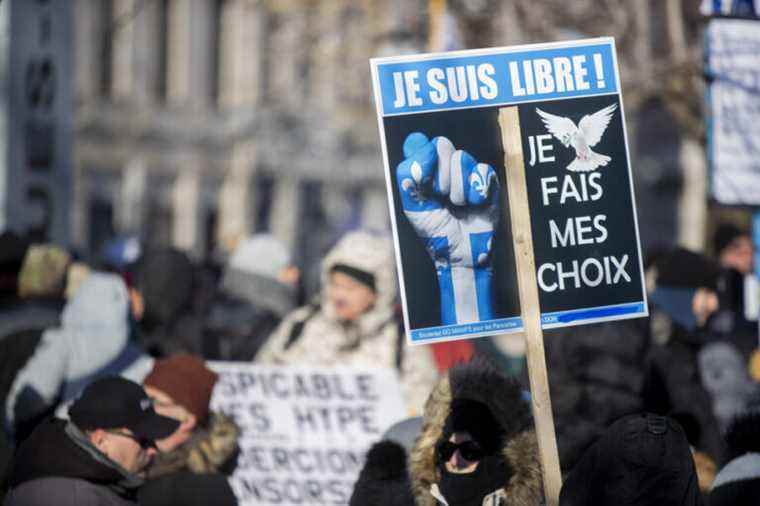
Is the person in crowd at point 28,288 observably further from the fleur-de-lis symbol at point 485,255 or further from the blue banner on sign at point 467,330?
the fleur-de-lis symbol at point 485,255

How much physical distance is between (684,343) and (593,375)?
1209mm

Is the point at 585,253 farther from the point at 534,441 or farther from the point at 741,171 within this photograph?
the point at 741,171

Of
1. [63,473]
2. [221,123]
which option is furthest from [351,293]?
[221,123]

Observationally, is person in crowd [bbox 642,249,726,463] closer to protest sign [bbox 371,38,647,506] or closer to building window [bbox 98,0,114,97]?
protest sign [bbox 371,38,647,506]

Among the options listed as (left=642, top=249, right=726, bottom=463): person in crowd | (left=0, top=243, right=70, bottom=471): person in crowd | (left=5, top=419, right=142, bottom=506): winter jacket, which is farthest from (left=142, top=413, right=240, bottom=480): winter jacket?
(left=642, top=249, right=726, bottom=463): person in crowd

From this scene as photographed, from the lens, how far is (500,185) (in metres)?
5.46

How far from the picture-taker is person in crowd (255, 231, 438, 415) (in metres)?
7.59

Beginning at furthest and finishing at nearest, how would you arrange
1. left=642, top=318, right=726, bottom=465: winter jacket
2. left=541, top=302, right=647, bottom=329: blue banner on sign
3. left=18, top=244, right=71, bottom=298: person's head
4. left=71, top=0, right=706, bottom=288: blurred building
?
left=71, top=0, right=706, bottom=288: blurred building
left=18, top=244, right=71, bottom=298: person's head
left=642, top=318, right=726, bottom=465: winter jacket
left=541, top=302, right=647, bottom=329: blue banner on sign

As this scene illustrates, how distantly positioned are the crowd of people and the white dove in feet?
2.33

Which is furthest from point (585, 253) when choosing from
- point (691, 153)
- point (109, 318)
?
point (691, 153)

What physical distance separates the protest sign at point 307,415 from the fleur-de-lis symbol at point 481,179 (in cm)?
191

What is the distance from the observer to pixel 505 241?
5.48 metres

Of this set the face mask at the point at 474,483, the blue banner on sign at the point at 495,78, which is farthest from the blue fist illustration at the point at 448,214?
the face mask at the point at 474,483

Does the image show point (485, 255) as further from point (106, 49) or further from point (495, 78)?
point (106, 49)
